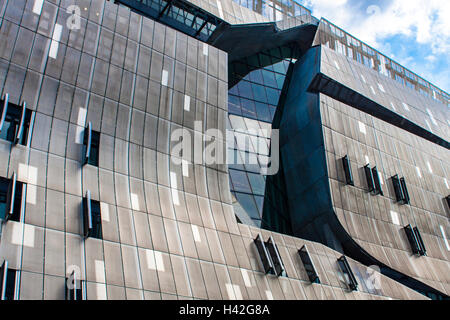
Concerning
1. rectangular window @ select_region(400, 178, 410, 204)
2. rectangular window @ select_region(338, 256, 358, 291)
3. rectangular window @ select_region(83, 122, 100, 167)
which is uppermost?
rectangular window @ select_region(400, 178, 410, 204)

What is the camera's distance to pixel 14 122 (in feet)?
80.1

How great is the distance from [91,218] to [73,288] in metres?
3.83

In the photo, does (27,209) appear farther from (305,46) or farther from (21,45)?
(305,46)

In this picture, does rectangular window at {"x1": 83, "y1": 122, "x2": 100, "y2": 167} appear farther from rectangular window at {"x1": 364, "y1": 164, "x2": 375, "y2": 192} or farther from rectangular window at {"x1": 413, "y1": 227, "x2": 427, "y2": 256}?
rectangular window at {"x1": 413, "y1": 227, "x2": 427, "y2": 256}

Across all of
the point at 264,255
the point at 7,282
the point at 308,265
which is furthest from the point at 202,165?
the point at 7,282

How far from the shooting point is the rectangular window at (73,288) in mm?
20391

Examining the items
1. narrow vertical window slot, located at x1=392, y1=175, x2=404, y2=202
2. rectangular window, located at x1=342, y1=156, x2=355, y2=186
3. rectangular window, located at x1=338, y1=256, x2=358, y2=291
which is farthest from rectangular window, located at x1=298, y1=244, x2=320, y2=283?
narrow vertical window slot, located at x1=392, y1=175, x2=404, y2=202

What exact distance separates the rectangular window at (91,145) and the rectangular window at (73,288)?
670 centimetres

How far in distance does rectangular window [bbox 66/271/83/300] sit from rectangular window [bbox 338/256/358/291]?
17751mm

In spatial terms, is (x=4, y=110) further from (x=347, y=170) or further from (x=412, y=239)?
(x=412, y=239)

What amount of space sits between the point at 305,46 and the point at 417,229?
2260cm

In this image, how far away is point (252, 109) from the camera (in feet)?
144

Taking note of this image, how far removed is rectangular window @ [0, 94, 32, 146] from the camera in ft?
77.6
